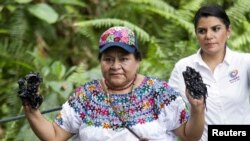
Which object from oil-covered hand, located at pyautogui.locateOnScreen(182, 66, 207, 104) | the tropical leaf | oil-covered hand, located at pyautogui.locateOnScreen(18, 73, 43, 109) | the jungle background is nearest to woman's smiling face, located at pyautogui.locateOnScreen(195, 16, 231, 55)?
oil-covered hand, located at pyautogui.locateOnScreen(182, 66, 207, 104)

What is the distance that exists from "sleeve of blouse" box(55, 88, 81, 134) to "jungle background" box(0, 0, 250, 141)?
7.21 ft

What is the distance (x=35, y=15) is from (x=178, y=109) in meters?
4.39

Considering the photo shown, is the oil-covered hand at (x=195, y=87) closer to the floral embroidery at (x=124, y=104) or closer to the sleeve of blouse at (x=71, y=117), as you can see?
the floral embroidery at (x=124, y=104)

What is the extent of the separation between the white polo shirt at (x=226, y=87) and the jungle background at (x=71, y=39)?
6.88ft

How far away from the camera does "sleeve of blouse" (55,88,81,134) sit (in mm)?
2555

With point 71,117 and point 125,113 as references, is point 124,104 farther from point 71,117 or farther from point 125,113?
point 71,117

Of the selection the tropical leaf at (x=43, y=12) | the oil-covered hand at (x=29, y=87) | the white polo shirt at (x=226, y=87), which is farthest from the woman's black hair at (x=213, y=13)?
the tropical leaf at (x=43, y=12)

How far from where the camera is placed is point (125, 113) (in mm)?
2504

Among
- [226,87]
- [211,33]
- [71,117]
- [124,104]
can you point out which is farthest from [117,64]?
[226,87]

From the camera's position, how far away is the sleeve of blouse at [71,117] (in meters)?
2.55

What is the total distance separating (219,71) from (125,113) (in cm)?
84

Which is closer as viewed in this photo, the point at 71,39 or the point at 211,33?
the point at 211,33

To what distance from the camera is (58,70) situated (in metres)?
5.62

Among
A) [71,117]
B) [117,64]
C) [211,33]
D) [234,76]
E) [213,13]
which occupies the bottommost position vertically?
[71,117]
